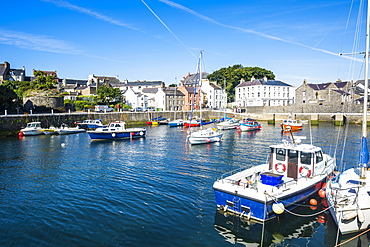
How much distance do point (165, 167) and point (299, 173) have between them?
505 inches

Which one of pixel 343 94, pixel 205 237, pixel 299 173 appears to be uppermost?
pixel 343 94

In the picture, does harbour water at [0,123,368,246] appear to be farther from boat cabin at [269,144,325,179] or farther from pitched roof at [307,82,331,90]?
pitched roof at [307,82,331,90]

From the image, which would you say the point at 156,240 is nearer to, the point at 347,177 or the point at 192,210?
the point at 192,210

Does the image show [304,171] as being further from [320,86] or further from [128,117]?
[320,86]

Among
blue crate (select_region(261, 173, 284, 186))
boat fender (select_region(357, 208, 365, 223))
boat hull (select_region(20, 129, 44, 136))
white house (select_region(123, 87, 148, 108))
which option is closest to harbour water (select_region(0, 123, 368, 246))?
boat fender (select_region(357, 208, 365, 223))

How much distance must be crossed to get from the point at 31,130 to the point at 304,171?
4737cm

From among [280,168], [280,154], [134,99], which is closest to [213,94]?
[134,99]

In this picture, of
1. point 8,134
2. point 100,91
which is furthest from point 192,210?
point 100,91

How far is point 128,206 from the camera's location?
54.5 ft

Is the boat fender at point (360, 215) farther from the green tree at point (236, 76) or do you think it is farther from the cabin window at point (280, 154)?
the green tree at point (236, 76)

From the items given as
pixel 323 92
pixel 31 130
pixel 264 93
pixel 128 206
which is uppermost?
pixel 264 93

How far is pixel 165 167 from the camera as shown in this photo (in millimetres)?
26328

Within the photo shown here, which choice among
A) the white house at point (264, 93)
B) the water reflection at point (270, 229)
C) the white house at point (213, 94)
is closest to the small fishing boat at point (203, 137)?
the water reflection at point (270, 229)

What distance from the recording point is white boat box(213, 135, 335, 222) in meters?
13.7
